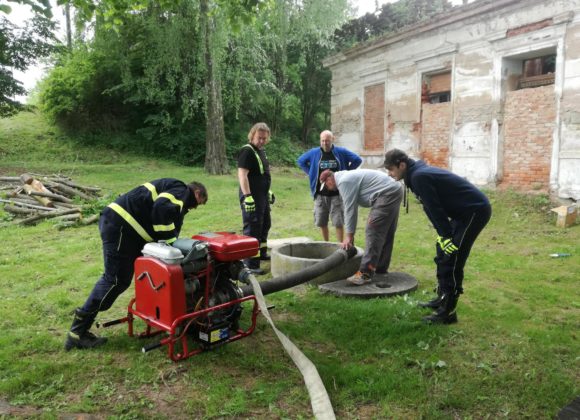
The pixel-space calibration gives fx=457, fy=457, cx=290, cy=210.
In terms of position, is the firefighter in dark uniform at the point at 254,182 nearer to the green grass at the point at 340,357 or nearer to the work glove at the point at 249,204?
the work glove at the point at 249,204

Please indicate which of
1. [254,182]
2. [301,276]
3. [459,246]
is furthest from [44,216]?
[459,246]

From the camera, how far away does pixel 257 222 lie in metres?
5.84

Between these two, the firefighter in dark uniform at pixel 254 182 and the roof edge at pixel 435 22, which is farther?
the roof edge at pixel 435 22

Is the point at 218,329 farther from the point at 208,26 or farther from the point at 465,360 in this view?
the point at 208,26

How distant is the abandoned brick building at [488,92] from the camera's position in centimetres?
943

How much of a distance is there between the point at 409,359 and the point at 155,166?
1563cm

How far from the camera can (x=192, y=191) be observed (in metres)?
3.79

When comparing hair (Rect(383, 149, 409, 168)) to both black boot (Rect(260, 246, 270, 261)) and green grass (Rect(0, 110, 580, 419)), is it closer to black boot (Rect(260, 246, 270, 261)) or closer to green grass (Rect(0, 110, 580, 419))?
green grass (Rect(0, 110, 580, 419))

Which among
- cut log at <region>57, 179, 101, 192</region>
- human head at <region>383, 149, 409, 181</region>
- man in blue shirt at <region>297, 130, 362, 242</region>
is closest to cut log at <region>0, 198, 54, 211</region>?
cut log at <region>57, 179, 101, 192</region>

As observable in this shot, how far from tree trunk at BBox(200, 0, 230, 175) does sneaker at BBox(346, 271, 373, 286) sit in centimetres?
1186

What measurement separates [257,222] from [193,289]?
2340 millimetres

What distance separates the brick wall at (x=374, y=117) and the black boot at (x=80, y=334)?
472 inches

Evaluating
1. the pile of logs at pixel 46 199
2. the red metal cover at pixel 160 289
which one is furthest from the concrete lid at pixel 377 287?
the pile of logs at pixel 46 199

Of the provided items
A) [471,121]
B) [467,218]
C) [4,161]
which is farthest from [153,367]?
[4,161]
